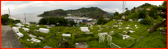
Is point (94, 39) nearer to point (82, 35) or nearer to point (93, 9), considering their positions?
point (82, 35)

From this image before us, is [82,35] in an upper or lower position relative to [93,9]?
lower

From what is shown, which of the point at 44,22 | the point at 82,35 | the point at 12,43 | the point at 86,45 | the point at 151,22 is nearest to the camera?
the point at 12,43

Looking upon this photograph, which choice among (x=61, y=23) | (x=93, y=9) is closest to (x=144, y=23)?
(x=61, y=23)

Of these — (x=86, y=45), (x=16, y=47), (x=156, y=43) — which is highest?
(x=16, y=47)

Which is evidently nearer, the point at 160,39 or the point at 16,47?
the point at 16,47

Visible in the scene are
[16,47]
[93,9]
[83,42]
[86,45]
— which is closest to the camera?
[16,47]

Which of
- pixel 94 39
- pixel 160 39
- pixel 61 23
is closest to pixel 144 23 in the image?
pixel 160 39

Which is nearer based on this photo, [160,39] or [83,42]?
[160,39]

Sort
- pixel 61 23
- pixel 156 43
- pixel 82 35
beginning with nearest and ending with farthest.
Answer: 1. pixel 156 43
2. pixel 82 35
3. pixel 61 23

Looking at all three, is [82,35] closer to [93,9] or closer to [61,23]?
[61,23]
